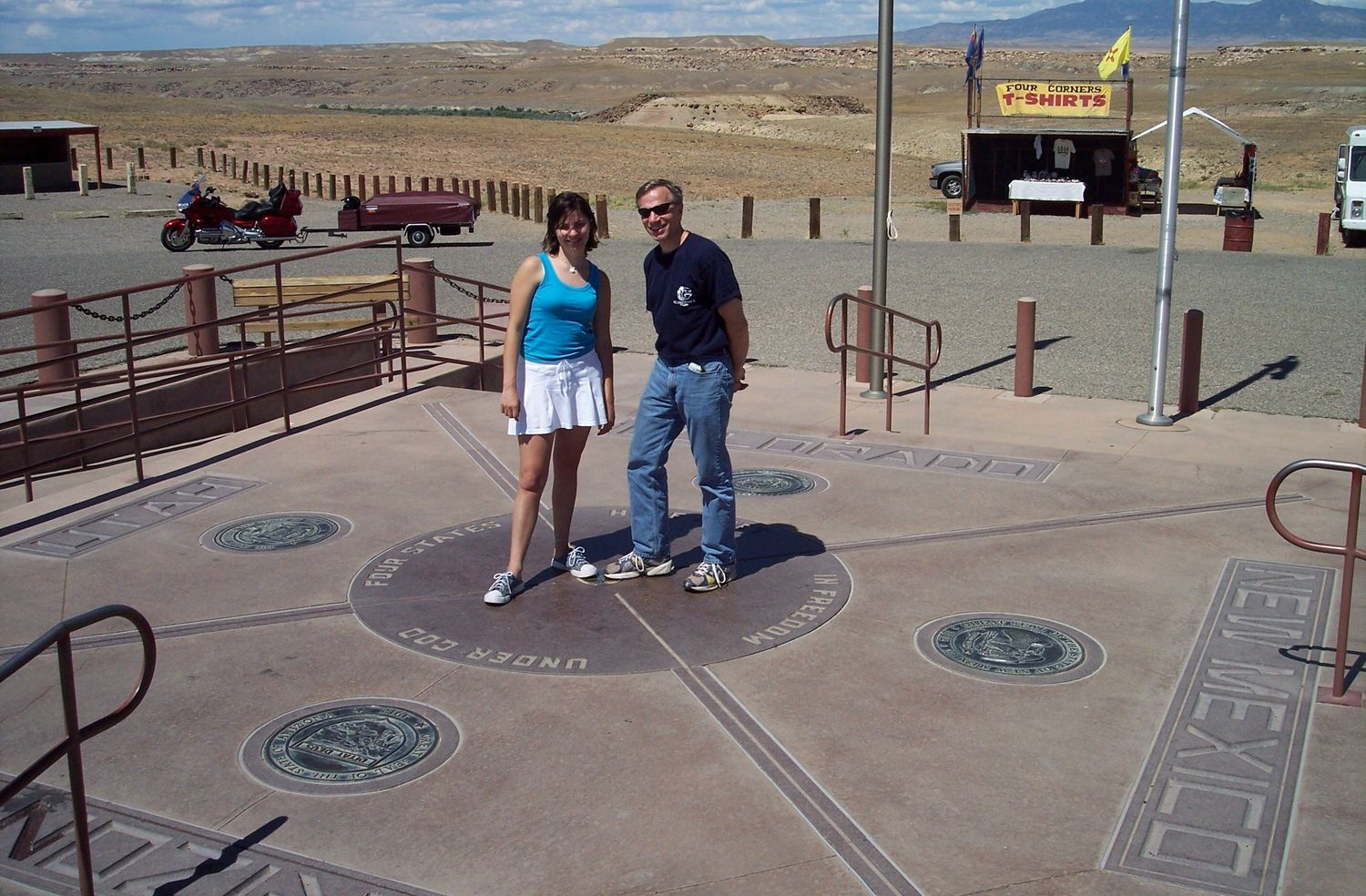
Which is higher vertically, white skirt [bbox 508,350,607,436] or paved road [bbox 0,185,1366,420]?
white skirt [bbox 508,350,607,436]

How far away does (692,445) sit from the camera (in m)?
6.08

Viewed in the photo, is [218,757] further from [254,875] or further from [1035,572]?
[1035,572]

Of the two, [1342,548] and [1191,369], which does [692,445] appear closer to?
[1342,548]

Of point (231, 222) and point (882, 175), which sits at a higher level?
point (882, 175)

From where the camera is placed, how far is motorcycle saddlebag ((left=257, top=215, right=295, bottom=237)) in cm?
2430

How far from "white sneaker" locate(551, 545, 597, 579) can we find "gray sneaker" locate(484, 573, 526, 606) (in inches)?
13.5

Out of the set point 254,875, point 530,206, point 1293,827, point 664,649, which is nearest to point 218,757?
point 254,875

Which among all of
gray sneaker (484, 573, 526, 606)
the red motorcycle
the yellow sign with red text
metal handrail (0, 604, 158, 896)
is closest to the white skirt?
gray sneaker (484, 573, 526, 606)

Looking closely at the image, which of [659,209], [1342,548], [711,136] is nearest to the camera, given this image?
[1342,548]

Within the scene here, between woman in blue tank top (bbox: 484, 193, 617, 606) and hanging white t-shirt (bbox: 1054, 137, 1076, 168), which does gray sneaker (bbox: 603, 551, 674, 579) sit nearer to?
woman in blue tank top (bbox: 484, 193, 617, 606)

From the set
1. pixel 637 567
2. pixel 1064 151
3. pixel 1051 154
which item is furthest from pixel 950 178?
pixel 637 567

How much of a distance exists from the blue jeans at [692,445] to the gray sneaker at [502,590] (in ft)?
2.10

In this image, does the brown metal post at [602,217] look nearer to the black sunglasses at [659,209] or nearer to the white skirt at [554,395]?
the white skirt at [554,395]

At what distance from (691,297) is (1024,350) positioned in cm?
583
